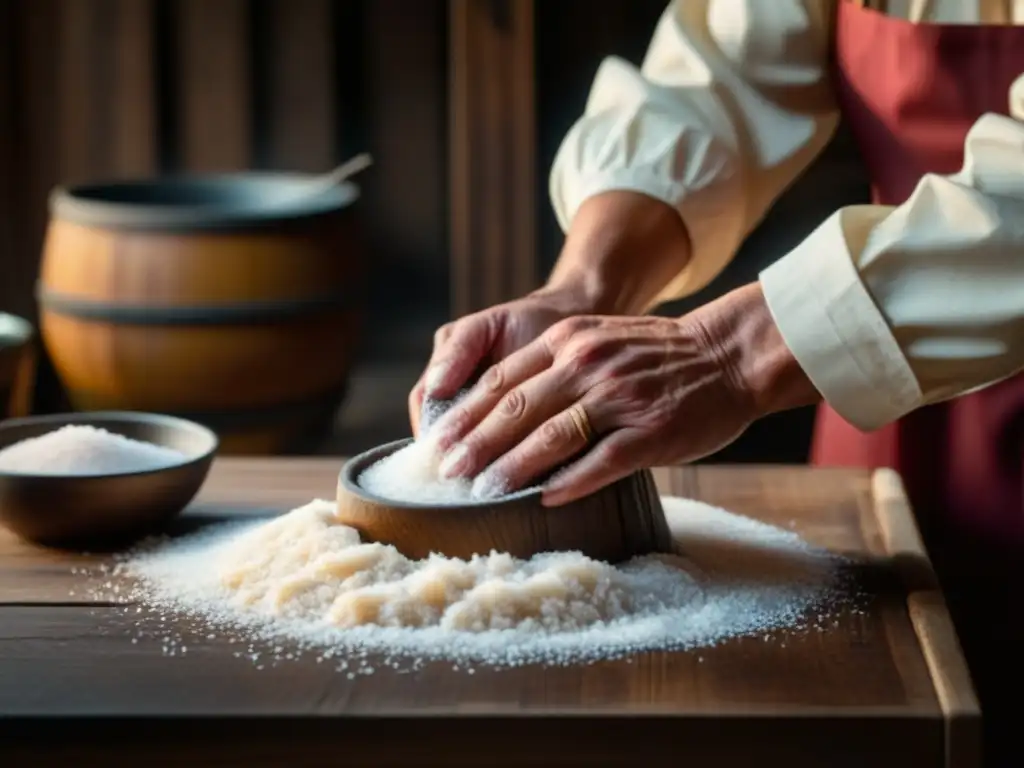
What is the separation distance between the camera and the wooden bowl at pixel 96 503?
120cm

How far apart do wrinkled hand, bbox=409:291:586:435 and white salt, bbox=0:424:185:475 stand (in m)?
0.21

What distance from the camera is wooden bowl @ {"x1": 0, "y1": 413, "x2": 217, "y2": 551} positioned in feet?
3.93

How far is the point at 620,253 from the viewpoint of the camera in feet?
4.75

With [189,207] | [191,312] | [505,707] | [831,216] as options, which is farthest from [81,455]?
[189,207]

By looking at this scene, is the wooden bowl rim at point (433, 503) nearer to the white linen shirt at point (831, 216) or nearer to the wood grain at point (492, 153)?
the white linen shirt at point (831, 216)

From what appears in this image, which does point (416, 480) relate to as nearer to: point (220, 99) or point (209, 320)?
point (209, 320)

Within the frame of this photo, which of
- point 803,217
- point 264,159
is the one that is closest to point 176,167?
point 264,159

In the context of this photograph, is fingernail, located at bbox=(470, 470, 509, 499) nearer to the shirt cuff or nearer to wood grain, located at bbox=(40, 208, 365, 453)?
the shirt cuff

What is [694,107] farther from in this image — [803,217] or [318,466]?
[803,217]

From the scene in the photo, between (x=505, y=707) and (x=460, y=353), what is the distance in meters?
0.42

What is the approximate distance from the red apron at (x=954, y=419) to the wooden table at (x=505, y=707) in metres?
0.35

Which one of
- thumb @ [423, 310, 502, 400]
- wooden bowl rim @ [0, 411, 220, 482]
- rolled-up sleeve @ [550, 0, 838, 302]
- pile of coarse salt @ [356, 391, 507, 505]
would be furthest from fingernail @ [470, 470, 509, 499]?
rolled-up sleeve @ [550, 0, 838, 302]
